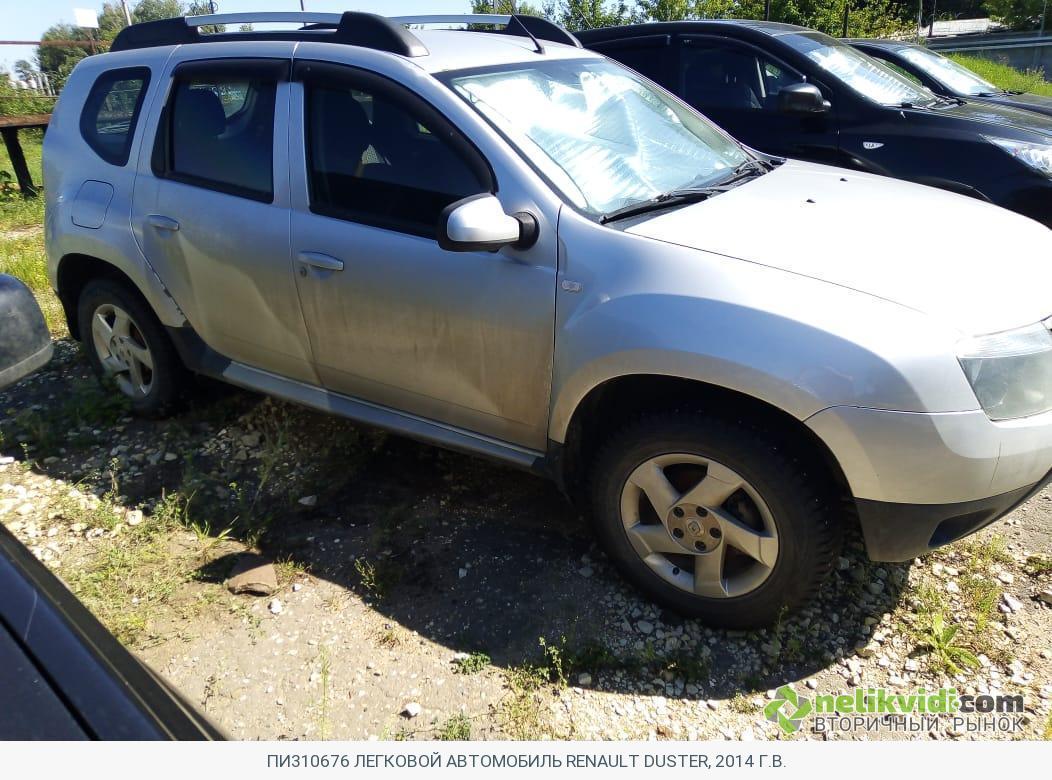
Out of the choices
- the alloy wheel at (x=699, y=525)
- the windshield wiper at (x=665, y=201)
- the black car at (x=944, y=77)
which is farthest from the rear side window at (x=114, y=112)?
the black car at (x=944, y=77)

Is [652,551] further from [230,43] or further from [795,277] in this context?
[230,43]

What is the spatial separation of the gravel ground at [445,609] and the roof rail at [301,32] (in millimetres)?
1747

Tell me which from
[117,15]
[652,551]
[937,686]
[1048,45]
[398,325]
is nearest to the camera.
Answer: [937,686]

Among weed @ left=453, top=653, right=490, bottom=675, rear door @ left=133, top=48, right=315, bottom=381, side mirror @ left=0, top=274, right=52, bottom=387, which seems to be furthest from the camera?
rear door @ left=133, top=48, right=315, bottom=381

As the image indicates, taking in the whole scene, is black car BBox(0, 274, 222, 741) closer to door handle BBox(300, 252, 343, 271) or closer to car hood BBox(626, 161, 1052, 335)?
door handle BBox(300, 252, 343, 271)

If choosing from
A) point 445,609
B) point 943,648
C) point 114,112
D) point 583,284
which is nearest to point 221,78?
point 114,112

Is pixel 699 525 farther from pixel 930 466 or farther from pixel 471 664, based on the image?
pixel 471 664

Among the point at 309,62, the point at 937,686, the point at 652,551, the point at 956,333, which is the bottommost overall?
the point at 937,686

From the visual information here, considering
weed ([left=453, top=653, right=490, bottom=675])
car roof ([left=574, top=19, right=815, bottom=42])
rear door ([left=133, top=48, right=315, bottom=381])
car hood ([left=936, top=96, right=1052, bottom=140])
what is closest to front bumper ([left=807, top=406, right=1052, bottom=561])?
weed ([left=453, top=653, right=490, bottom=675])

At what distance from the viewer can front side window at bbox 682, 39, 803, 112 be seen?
5734 millimetres

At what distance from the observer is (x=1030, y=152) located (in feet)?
16.5
